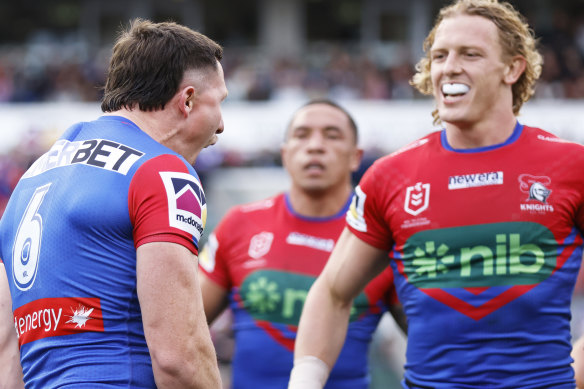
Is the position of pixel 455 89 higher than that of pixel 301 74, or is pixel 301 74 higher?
pixel 301 74

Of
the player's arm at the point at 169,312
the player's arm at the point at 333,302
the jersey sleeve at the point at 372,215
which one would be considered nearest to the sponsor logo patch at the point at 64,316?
the player's arm at the point at 169,312

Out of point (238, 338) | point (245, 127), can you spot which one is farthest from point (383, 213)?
point (245, 127)

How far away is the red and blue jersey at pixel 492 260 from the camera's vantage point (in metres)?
3.61

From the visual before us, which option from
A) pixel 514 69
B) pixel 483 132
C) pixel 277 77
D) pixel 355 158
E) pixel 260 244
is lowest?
pixel 260 244

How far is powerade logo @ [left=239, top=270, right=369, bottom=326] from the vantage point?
5043 mm

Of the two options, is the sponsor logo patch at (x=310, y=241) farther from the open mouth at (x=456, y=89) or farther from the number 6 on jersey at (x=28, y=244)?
the number 6 on jersey at (x=28, y=244)

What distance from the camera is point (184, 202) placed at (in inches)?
118

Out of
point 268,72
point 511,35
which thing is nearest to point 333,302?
point 511,35

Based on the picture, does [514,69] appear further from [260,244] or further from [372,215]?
[260,244]

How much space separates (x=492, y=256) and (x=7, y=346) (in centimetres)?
191

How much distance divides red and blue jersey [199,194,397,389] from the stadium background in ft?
14.0

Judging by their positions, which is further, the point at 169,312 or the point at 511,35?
the point at 511,35

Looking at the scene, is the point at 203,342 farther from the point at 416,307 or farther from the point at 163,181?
the point at 416,307

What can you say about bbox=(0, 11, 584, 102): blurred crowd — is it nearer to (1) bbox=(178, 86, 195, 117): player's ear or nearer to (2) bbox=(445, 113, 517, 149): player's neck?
(2) bbox=(445, 113, 517, 149): player's neck
